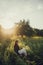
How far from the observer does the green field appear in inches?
127

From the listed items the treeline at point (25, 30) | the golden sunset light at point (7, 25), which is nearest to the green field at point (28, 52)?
the treeline at point (25, 30)

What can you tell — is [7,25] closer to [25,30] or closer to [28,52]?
[25,30]

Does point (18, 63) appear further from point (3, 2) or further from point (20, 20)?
point (3, 2)

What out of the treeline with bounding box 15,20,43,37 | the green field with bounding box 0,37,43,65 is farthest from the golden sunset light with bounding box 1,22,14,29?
the green field with bounding box 0,37,43,65

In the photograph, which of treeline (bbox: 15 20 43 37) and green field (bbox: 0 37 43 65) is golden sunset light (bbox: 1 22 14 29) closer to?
treeline (bbox: 15 20 43 37)

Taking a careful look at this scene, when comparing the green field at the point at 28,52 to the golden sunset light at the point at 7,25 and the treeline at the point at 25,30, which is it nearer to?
the treeline at the point at 25,30

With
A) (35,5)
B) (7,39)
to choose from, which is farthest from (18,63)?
(35,5)

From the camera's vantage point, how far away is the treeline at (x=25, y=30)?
3307 millimetres

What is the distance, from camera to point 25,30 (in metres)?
3.33

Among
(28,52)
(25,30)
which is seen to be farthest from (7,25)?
(28,52)

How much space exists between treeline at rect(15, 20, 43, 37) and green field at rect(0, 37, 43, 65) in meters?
0.07

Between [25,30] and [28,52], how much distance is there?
0.30 meters

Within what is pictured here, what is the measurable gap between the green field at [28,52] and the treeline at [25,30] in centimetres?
7

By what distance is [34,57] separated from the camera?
10.7ft
